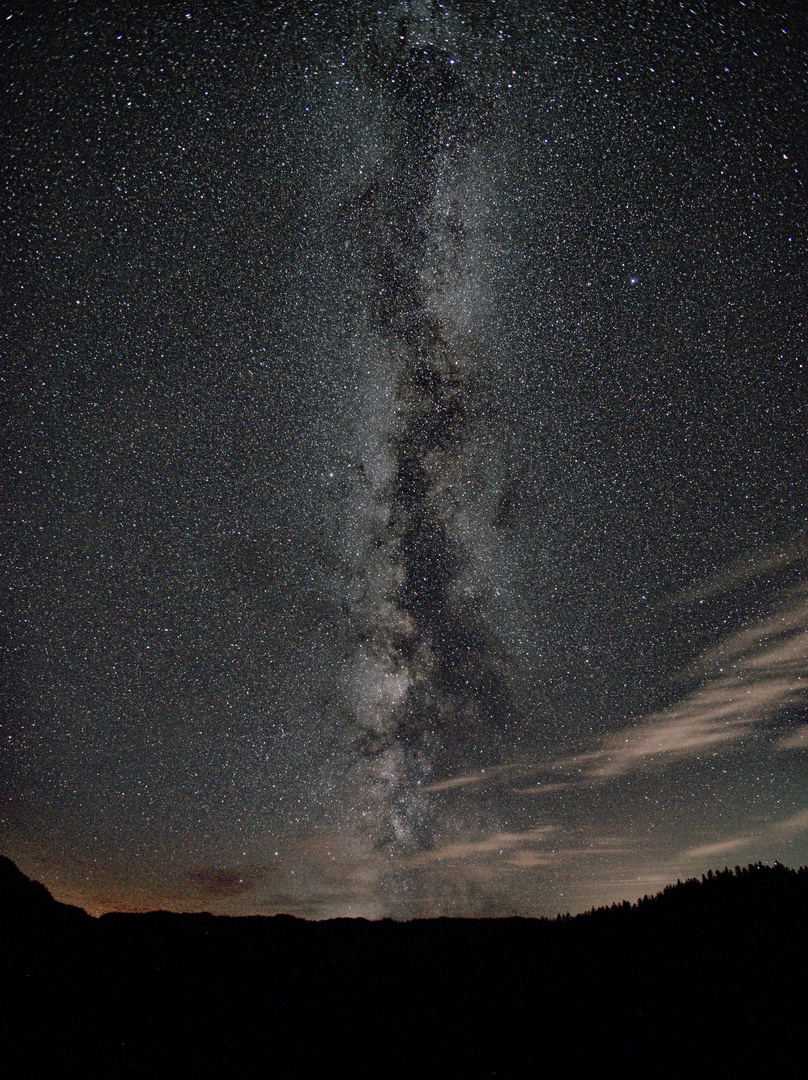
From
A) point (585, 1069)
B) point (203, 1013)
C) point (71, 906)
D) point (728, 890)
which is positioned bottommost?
point (585, 1069)

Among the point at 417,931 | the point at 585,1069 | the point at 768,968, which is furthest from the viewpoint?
the point at 417,931

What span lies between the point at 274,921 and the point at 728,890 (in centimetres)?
4301

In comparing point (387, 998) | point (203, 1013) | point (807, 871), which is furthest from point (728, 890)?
point (203, 1013)

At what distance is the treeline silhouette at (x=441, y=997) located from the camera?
85.8ft

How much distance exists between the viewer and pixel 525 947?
4281 centimetres

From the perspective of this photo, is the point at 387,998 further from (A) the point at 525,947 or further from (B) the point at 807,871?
(B) the point at 807,871

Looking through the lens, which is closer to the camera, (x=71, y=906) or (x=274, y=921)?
(x=71, y=906)

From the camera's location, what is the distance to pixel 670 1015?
93.2ft

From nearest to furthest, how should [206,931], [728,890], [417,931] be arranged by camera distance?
[728,890], [206,931], [417,931]

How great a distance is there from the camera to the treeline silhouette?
26.1m

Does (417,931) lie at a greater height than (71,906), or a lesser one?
lesser

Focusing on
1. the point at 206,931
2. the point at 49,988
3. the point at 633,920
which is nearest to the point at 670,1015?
the point at 633,920

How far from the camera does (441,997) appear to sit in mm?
37781

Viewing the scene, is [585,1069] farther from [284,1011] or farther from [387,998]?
[284,1011]
